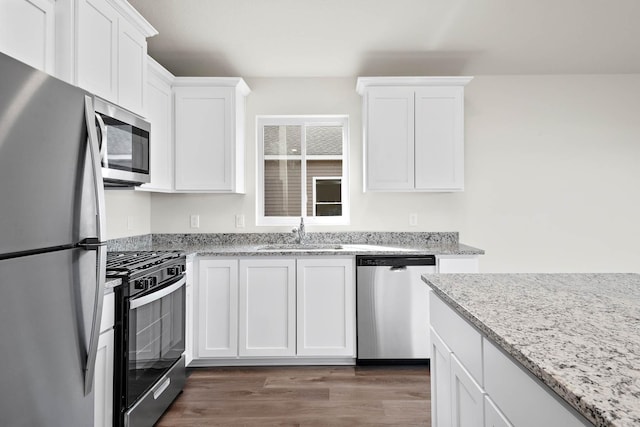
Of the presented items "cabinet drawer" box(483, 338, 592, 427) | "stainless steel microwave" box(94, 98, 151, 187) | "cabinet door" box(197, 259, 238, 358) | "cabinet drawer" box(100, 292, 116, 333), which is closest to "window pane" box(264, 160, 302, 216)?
"cabinet door" box(197, 259, 238, 358)

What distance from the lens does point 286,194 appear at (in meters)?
3.68

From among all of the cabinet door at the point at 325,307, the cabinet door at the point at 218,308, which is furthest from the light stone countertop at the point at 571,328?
the cabinet door at the point at 218,308

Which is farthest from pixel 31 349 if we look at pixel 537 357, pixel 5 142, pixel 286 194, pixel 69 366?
pixel 286 194

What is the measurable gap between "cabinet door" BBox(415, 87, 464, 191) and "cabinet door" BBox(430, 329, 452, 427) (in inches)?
74.6

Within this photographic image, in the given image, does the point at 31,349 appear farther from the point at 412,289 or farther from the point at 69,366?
the point at 412,289

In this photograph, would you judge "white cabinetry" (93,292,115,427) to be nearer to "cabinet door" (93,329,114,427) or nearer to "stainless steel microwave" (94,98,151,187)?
"cabinet door" (93,329,114,427)

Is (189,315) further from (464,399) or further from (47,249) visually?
(464,399)

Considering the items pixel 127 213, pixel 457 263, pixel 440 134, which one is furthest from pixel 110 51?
pixel 457 263

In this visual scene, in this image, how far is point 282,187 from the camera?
3678mm

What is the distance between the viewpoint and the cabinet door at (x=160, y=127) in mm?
2838

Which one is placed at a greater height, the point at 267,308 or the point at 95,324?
the point at 95,324

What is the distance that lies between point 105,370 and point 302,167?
242cm

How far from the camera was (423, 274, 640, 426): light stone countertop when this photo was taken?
62 cm

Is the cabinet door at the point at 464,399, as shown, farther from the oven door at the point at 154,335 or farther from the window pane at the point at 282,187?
the window pane at the point at 282,187
